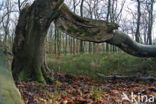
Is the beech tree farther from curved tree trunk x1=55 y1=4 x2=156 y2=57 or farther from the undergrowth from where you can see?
the undergrowth

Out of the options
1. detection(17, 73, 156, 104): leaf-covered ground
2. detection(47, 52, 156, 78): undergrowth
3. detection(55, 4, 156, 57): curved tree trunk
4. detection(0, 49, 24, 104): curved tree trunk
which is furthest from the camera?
detection(47, 52, 156, 78): undergrowth

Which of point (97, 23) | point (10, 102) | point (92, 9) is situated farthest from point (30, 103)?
point (92, 9)

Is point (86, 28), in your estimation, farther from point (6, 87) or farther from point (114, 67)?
point (6, 87)

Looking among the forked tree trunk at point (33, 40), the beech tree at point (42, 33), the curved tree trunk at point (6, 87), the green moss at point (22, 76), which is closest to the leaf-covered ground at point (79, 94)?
the green moss at point (22, 76)

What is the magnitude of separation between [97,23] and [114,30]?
2.98 ft

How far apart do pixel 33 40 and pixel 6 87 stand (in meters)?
5.35

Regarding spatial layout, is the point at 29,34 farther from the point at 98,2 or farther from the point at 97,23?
the point at 98,2

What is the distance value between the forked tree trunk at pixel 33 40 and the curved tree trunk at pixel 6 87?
4.77m

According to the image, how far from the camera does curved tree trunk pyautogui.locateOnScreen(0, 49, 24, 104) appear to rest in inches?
76.9

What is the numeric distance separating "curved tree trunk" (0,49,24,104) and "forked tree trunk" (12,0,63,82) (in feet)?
15.7

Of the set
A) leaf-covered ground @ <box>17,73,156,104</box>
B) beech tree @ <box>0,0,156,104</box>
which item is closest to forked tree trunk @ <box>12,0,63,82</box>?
beech tree @ <box>0,0,156,104</box>

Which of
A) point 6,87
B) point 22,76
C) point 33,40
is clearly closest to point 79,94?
point 22,76

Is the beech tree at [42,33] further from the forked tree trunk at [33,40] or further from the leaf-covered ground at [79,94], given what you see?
the leaf-covered ground at [79,94]

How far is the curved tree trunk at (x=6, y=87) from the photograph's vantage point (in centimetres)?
195
